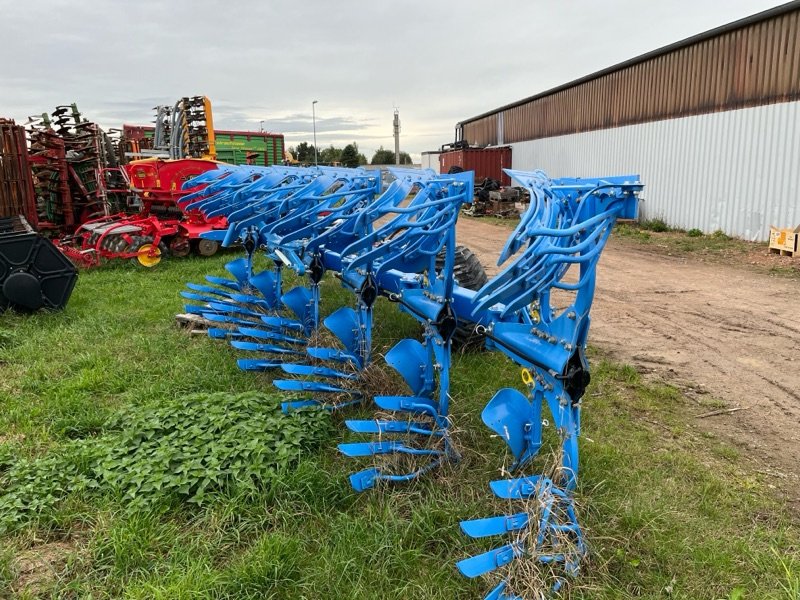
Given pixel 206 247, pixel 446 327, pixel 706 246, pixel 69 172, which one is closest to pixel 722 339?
pixel 446 327

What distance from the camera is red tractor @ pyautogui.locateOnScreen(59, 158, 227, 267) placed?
848cm

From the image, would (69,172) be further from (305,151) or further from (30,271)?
(305,151)

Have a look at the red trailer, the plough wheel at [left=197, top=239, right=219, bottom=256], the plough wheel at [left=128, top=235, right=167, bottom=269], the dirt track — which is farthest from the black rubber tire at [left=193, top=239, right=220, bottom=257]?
the red trailer

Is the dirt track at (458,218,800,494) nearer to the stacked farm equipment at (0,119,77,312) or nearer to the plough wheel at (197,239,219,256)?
the plough wheel at (197,239,219,256)

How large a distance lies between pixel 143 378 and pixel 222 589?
247 centimetres

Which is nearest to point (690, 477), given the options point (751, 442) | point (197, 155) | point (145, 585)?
point (751, 442)

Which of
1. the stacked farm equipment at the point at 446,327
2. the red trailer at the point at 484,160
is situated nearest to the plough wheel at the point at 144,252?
the stacked farm equipment at the point at 446,327

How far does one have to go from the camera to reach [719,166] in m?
11.6

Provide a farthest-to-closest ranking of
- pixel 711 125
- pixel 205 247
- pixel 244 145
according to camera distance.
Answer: pixel 244 145, pixel 711 125, pixel 205 247

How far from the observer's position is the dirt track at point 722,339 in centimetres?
350

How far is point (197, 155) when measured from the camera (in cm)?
1120

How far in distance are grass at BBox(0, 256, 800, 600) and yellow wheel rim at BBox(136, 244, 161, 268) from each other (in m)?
5.13

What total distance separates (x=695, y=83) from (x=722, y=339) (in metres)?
9.25

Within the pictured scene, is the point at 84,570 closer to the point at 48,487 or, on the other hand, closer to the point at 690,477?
the point at 48,487
